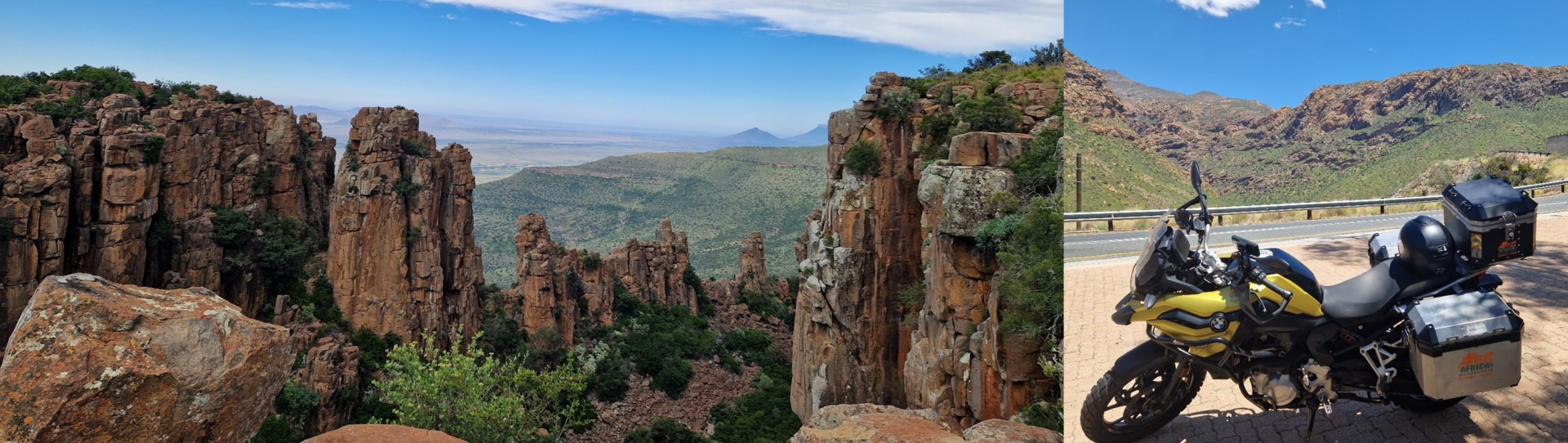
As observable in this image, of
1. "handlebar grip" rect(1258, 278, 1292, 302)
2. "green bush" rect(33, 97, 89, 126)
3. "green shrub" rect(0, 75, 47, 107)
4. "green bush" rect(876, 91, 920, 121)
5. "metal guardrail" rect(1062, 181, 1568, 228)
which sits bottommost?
"handlebar grip" rect(1258, 278, 1292, 302)

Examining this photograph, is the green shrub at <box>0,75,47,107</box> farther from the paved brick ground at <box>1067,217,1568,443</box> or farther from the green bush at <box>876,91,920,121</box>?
the paved brick ground at <box>1067,217,1568,443</box>

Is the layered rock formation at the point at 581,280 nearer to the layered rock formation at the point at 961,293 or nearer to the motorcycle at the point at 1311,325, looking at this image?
the layered rock formation at the point at 961,293

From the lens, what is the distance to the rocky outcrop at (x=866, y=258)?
2042cm

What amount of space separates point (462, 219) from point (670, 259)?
13.5m

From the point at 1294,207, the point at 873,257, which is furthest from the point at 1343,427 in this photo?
the point at 873,257

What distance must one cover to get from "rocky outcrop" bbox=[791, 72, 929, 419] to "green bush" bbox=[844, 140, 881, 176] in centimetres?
9

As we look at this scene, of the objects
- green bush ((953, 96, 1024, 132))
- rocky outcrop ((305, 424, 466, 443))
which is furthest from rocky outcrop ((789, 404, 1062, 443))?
green bush ((953, 96, 1024, 132))

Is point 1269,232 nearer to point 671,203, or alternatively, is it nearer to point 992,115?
point 992,115

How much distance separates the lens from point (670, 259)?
4856cm

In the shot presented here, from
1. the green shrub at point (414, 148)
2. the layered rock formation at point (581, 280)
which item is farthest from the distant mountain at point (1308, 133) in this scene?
the layered rock formation at point (581, 280)

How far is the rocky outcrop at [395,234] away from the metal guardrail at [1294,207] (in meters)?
32.8

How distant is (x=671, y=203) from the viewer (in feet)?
253

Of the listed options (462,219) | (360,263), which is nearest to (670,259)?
(462,219)

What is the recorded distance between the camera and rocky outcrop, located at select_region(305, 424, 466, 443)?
481cm
